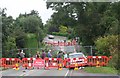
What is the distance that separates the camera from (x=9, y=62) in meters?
35.6

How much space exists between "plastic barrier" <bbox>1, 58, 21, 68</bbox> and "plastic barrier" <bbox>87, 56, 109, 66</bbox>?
21.0 feet

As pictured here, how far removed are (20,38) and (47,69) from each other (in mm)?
31569


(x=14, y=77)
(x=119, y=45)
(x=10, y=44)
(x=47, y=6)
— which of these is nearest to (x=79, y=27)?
→ (x=47, y=6)

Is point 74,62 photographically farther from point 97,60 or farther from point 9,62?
point 9,62

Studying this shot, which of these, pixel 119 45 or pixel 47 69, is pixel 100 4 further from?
pixel 119 45

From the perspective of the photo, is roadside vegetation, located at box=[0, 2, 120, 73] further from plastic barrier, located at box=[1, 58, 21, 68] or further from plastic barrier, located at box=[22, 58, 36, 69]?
plastic barrier, located at box=[22, 58, 36, 69]

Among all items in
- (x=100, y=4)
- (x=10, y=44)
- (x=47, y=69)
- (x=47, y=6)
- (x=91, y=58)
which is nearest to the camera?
(x=47, y=69)

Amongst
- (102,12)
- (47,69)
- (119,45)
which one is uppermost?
(102,12)

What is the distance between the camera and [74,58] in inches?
1368

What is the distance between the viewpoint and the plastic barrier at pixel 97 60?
3556cm

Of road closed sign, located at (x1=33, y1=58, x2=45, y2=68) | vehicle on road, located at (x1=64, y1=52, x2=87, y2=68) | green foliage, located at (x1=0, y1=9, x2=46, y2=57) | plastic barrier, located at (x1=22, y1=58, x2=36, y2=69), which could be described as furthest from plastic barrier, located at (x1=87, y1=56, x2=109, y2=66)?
green foliage, located at (x1=0, y1=9, x2=46, y2=57)

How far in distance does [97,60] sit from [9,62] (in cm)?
796

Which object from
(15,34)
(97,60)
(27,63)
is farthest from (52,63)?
(15,34)

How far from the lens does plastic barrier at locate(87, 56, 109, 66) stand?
35.6 metres
